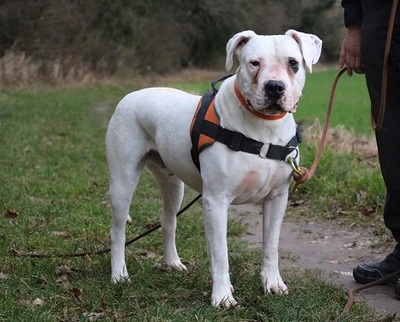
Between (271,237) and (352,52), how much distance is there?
137 centimetres

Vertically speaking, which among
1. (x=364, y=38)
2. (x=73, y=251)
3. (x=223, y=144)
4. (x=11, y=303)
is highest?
(x=364, y=38)

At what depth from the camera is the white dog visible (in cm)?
378

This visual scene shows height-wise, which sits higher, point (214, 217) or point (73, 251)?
point (214, 217)

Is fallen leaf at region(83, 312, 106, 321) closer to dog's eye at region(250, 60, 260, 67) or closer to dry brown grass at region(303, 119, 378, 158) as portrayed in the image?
dog's eye at region(250, 60, 260, 67)

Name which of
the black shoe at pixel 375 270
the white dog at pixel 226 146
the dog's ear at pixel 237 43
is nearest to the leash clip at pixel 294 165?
the white dog at pixel 226 146

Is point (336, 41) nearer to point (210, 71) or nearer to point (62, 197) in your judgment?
point (210, 71)

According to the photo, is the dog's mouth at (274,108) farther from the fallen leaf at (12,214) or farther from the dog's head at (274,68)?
the fallen leaf at (12,214)

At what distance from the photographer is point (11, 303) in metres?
3.85

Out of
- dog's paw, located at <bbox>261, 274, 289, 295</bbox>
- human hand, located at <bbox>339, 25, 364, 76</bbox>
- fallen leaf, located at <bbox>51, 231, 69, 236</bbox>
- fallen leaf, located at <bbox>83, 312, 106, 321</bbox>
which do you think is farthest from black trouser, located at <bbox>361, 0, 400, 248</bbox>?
fallen leaf, located at <bbox>51, 231, 69, 236</bbox>

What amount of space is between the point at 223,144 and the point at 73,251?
1837mm

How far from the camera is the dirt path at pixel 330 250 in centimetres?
439

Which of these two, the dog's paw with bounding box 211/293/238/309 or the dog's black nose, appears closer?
the dog's black nose

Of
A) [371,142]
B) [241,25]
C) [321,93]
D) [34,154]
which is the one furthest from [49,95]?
[241,25]

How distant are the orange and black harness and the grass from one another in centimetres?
83
